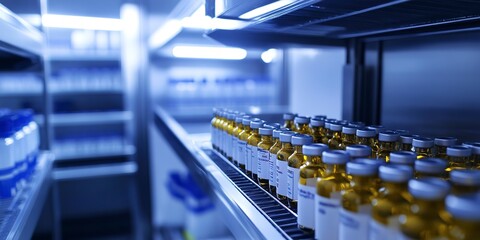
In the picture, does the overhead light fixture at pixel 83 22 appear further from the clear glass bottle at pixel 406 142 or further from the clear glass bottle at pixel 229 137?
the clear glass bottle at pixel 406 142

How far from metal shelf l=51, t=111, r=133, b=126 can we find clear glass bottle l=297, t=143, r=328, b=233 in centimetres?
288

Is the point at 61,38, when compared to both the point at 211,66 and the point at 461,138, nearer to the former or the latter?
the point at 211,66

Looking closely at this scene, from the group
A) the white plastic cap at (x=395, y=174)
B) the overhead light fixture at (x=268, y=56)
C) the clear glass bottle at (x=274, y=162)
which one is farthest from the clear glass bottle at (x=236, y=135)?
the overhead light fixture at (x=268, y=56)

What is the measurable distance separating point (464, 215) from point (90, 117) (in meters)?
3.27

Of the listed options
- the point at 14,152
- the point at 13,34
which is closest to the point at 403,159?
the point at 13,34

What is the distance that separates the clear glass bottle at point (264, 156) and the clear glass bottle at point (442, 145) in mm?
397

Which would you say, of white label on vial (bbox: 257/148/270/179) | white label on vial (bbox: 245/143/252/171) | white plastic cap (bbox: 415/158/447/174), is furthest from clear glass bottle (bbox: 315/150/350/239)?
white label on vial (bbox: 245/143/252/171)

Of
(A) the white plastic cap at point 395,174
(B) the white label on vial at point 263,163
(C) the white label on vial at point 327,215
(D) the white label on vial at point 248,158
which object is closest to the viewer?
(A) the white plastic cap at point 395,174

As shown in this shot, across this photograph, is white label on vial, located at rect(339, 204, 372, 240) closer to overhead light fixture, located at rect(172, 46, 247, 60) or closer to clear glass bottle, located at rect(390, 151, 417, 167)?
clear glass bottle, located at rect(390, 151, 417, 167)

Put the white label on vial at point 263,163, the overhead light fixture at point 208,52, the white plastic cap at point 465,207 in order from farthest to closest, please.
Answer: the overhead light fixture at point 208,52
the white label on vial at point 263,163
the white plastic cap at point 465,207

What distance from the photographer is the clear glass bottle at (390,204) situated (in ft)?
1.49

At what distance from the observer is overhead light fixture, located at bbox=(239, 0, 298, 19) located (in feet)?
2.60

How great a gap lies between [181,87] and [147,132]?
0.66 metres

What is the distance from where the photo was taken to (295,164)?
76 cm
